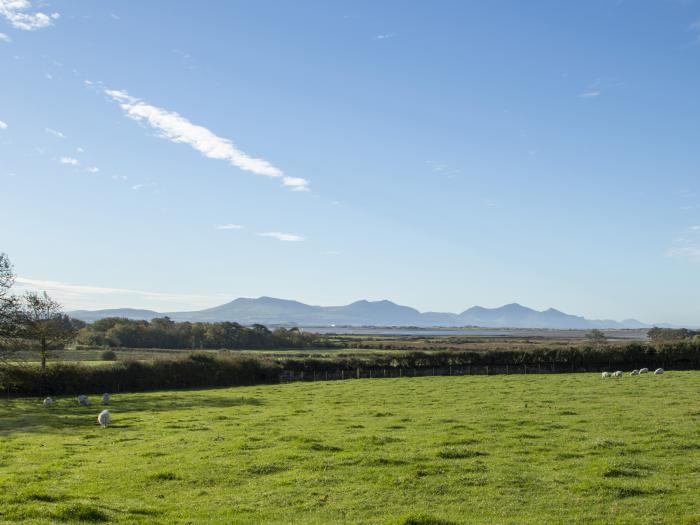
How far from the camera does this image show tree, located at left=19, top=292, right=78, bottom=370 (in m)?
48.1

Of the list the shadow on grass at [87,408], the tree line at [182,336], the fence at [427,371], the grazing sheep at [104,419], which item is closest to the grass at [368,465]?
the shadow on grass at [87,408]

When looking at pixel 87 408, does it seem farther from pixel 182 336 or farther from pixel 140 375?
pixel 182 336

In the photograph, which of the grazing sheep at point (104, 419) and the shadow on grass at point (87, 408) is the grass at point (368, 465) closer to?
the shadow on grass at point (87, 408)

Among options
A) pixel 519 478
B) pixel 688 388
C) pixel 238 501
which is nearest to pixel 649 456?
pixel 519 478

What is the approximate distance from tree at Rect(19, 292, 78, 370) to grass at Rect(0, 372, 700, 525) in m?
15.1

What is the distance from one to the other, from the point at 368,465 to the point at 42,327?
44634 millimetres

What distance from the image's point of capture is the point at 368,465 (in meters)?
18.3

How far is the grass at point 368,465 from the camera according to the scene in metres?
13.8

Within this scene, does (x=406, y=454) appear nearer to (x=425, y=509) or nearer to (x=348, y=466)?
(x=348, y=466)

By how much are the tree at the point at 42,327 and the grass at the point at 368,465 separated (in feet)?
49.5

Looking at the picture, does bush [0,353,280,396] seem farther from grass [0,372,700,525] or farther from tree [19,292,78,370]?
grass [0,372,700,525]

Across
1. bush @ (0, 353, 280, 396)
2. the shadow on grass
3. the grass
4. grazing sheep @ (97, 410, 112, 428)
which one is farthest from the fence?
grazing sheep @ (97, 410, 112, 428)

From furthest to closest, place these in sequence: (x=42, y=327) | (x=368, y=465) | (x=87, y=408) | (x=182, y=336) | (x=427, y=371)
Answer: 1. (x=182, y=336)
2. (x=427, y=371)
3. (x=42, y=327)
4. (x=87, y=408)
5. (x=368, y=465)

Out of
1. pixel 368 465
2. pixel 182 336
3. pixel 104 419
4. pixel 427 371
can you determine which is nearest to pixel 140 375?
Result: pixel 104 419
